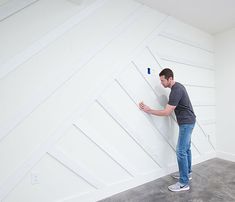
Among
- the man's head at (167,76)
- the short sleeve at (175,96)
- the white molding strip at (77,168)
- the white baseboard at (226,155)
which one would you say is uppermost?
the man's head at (167,76)

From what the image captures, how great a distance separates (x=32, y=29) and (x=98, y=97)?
3.33ft

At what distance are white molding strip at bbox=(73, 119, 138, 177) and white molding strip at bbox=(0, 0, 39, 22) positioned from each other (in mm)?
1267

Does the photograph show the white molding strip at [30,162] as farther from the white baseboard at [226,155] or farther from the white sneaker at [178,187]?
the white baseboard at [226,155]

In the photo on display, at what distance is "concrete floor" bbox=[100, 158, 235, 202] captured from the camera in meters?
2.23

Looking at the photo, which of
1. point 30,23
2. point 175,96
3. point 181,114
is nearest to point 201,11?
point 175,96

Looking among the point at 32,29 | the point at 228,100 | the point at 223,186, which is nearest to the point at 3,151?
the point at 32,29

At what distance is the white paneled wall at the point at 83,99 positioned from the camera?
1.75 m

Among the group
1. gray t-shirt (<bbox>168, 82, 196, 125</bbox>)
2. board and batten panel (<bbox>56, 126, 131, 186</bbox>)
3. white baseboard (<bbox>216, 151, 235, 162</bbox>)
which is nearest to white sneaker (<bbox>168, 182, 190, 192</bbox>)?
board and batten panel (<bbox>56, 126, 131, 186</bbox>)

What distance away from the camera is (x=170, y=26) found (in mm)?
2945

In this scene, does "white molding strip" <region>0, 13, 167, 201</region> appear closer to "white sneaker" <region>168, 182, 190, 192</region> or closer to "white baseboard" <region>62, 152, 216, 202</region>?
"white baseboard" <region>62, 152, 216, 202</region>

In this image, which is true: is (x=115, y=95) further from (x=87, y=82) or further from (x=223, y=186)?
(x=223, y=186)

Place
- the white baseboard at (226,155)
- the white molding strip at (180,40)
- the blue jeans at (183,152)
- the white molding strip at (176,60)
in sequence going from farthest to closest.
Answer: the white baseboard at (226,155), the white molding strip at (180,40), the white molding strip at (176,60), the blue jeans at (183,152)

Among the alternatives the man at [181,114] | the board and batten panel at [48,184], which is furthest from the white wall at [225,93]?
the board and batten panel at [48,184]

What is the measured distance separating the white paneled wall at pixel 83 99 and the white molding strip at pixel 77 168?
0.04 ft
